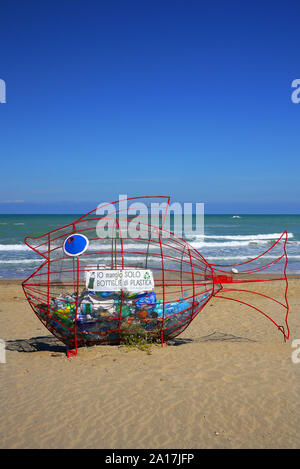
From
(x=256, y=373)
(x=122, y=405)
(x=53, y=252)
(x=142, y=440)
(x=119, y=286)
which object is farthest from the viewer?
(x=53, y=252)

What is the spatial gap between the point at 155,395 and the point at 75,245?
8.42 ft

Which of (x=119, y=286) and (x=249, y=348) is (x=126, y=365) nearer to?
(x=119, y=286)

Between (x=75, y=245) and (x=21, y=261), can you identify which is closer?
(x=75, y=245)

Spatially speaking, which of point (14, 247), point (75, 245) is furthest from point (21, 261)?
point (75, 245)

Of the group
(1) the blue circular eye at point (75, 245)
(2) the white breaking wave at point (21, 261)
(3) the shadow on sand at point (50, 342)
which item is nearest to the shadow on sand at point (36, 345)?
(3) the shadow on sand at point (50, 342)

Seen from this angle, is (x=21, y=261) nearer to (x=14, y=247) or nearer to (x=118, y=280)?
(x=14, y=247)

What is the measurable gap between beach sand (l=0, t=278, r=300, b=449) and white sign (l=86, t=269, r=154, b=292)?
45.6 inches

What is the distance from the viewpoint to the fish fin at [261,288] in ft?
21.5

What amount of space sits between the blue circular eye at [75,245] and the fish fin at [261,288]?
86.5 inches

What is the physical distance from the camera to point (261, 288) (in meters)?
13.8

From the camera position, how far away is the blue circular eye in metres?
5.88

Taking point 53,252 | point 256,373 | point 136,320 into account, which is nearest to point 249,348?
point 256,373

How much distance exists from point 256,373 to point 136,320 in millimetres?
2078

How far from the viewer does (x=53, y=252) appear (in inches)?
260
